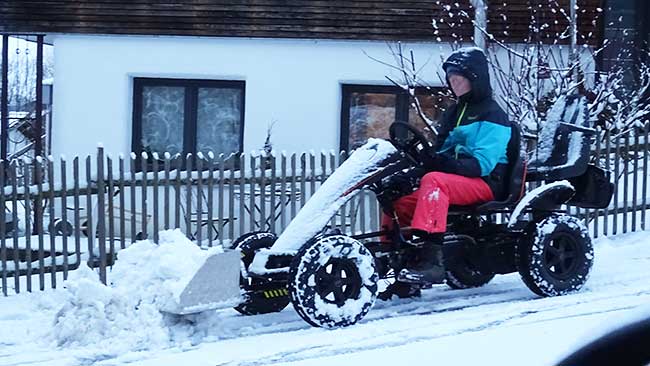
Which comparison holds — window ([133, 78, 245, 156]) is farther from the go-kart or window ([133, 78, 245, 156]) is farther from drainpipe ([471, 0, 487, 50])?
the go-kart

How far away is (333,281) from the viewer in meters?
6.31

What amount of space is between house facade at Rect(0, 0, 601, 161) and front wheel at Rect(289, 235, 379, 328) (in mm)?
9752

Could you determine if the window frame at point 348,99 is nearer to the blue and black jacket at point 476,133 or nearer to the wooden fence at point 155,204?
the wooden fence at point 155,204

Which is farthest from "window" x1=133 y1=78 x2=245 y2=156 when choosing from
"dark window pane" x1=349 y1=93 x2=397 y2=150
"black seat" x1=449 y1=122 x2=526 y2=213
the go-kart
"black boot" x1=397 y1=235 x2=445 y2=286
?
"black boot" x1=397 y1=235 x2=445 y2=286

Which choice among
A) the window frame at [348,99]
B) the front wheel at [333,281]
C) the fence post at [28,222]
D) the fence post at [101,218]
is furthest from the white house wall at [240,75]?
the front wheel at [333,281]

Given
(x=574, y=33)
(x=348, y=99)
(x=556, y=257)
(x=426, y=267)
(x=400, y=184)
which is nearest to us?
(x=426, y=267)

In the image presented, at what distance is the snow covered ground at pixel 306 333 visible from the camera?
18.4ft

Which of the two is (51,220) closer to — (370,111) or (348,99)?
(348,99)

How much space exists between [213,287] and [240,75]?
407 inches

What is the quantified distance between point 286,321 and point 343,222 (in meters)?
3.96

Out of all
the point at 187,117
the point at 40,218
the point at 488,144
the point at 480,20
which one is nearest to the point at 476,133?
the point at 488,144

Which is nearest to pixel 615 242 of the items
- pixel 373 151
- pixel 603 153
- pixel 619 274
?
pixel 603 153

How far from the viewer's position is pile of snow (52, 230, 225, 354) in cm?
614

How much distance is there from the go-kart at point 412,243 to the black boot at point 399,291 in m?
0.26
